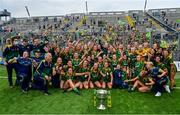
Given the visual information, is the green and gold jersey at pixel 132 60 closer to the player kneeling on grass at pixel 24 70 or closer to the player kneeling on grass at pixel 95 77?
the player kneeling on grass at pixel 95 77

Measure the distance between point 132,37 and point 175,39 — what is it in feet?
8.28

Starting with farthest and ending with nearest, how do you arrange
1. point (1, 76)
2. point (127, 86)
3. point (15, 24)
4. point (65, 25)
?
point (15, 24) → point (65, 25) → point (1, 76) → point (127, 86)

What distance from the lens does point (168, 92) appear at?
1136cm

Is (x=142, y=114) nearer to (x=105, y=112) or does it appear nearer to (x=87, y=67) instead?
(x=105, y=112)

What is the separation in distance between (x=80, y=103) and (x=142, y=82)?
255cm

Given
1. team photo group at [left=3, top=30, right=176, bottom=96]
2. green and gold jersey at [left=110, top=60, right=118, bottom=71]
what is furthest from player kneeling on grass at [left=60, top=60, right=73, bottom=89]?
green and gold jersey at [left=110, top=60, right=118, bottom=71]

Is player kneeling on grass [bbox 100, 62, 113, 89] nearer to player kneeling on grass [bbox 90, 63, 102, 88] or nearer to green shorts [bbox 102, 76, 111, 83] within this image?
green shorts [bbox 102, 76, 111, 83]

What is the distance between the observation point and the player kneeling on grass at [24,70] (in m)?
11.4

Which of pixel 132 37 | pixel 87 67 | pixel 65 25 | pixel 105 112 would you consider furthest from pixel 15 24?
pixel 105 112

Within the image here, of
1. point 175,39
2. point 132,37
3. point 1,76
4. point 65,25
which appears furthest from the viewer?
point 65,25

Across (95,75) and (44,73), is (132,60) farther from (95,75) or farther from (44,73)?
(44,73)

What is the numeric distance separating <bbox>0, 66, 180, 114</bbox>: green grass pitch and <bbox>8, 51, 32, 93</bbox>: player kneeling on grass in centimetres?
29

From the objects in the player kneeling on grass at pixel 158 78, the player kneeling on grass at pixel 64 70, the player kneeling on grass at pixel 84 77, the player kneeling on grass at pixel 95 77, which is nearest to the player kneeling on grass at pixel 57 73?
the player kneeling on grass at pixel 64 70

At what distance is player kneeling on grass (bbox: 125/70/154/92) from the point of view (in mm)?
11294
